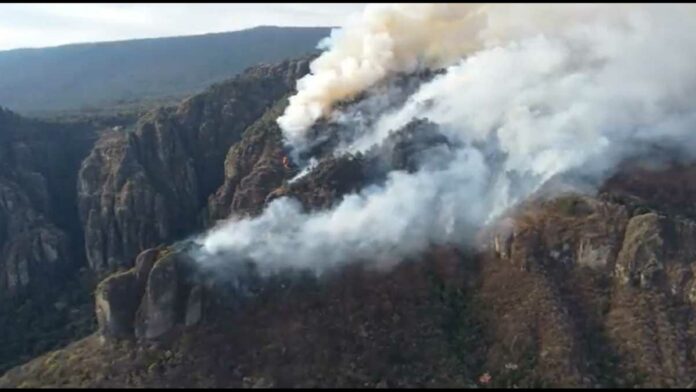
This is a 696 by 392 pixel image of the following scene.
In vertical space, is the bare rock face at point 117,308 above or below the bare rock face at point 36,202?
above

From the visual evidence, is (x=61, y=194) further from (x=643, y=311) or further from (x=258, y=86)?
(x=643, y=311)

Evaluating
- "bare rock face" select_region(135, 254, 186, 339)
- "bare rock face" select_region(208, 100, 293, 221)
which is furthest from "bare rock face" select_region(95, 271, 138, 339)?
"bare rock face" select_region(208, 100, 293, 221)

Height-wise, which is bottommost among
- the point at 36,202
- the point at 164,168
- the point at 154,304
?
the point at 36,202

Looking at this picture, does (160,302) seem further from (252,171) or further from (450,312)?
(252,171)

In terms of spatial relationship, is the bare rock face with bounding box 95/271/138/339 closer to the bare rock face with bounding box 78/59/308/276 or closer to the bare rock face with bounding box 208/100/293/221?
the bare rock face with bounding box 208/100/293/221

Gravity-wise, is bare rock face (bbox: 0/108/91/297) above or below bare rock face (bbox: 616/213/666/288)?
below

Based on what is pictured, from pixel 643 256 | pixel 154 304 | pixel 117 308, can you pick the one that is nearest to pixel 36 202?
pixel 117 308

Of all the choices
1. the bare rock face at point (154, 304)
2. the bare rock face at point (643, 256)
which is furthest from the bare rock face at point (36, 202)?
the bare rock face at point (643, 256)

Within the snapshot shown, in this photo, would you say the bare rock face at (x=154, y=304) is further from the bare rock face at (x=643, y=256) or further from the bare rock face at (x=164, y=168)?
the bare rock face at (x=643, y=256)
